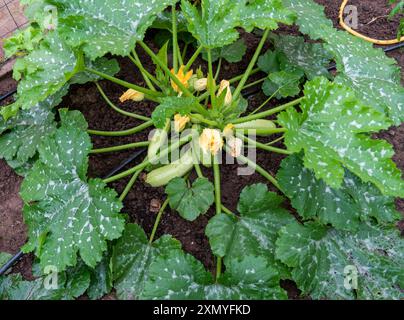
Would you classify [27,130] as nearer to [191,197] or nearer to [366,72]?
[191,197]

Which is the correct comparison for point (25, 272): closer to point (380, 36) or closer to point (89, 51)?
→ point (89, 51)

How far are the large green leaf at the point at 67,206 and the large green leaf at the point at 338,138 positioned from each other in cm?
92

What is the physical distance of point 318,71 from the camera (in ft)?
8.99

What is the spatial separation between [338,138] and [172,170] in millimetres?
933

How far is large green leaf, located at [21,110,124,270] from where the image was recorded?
81.7 inches

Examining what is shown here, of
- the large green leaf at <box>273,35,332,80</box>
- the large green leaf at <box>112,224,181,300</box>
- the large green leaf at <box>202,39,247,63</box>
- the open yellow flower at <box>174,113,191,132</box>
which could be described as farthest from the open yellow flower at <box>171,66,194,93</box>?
the large green leaf at <box>112,224,181,300</box>

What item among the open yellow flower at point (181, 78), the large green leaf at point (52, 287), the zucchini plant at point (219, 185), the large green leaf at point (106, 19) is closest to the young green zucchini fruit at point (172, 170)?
the zucchini plant at point (219, 185)

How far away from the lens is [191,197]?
223cm

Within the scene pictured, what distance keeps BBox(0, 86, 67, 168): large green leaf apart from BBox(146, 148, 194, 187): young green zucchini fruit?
2.18 ft

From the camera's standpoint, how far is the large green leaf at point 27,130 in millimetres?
2572

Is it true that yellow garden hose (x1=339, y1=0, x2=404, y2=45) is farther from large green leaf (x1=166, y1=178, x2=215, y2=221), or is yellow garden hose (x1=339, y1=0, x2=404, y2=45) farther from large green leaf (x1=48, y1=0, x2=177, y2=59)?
large green leaf (x1=166, y1=178, x2=215, y2=221)

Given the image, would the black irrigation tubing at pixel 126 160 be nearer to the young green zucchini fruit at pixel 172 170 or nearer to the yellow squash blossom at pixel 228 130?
the young green zucchini fruit at pixel 172 170

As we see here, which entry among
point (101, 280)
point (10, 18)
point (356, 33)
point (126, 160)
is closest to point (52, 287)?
point (101, 280)
